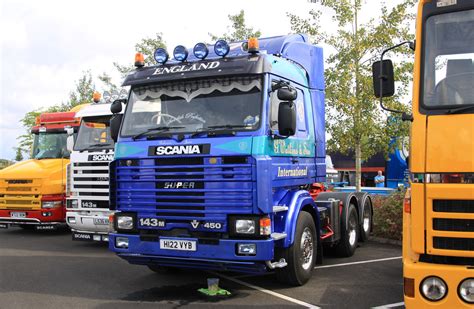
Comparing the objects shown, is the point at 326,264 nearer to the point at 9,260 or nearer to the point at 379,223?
the point at 379,223

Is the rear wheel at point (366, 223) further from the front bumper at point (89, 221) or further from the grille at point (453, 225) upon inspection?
the grille at point (453, 225)

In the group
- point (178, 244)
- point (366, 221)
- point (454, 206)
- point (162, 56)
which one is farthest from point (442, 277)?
point (366, 221)

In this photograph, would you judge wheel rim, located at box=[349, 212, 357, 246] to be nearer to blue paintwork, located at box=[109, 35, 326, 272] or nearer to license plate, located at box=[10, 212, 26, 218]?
blue paintwork, located at box=[109, 35, 326, 272]

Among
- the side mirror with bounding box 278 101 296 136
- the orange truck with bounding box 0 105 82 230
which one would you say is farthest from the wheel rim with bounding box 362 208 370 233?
the orange truck with bounding box 0 105 82 230

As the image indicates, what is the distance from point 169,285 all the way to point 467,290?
4.24m

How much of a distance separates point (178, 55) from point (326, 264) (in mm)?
4436

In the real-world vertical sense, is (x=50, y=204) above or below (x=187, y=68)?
below

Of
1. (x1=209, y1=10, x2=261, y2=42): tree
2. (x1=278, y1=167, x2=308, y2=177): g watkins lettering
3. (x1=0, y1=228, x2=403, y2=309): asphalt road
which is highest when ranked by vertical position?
(x1=209, y1=10, x2=261, y2=42): tree

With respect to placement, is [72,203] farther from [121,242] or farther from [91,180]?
[121,242]

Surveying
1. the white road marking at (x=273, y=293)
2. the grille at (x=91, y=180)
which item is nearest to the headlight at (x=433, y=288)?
the white road marking at (x=273, y=293)

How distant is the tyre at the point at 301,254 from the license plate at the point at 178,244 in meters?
1.27

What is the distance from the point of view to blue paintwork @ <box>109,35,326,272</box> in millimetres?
5449

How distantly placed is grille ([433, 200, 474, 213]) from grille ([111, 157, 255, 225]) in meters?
2.19

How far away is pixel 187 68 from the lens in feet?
20.2
